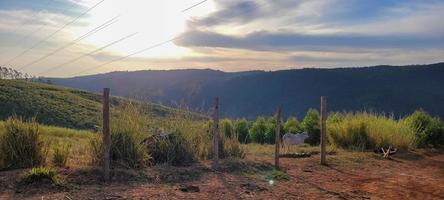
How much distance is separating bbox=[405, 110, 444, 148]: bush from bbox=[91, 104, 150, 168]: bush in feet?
38.6

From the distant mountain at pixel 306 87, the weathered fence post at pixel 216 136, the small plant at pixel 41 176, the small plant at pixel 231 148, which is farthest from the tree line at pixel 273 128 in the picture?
the distant mountain at pixel 306 87

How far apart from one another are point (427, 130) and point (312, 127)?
522 cm

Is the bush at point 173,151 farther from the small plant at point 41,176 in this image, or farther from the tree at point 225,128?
the small plant at point 41,176

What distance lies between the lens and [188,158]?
10.5 m

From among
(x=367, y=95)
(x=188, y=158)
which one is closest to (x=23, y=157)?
(x=188, y=158)

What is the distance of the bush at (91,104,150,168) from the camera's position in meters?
9.38

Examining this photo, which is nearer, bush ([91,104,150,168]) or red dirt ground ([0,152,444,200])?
red dirt ground ([0,152,444,200])

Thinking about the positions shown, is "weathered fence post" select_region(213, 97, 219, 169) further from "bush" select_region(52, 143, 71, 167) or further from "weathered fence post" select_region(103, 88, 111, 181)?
"bush" select_region(52, 143, 71, 167)

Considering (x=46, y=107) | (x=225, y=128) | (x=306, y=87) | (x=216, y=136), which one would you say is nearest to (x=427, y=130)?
(x=225, y=128)

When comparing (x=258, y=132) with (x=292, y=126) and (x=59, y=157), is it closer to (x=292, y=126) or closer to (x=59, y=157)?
(x=292, y=126)

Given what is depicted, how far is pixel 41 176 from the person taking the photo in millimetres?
7848

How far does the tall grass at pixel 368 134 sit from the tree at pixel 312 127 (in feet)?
13.0

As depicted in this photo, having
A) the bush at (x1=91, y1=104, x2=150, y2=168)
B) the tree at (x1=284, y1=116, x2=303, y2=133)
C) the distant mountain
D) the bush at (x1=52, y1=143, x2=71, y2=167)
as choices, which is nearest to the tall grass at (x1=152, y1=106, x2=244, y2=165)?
the bush at (x1=91, y1=104, x2=150, y2=168)

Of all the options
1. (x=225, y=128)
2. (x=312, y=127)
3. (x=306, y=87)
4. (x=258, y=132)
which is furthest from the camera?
(x=306, y=87)
